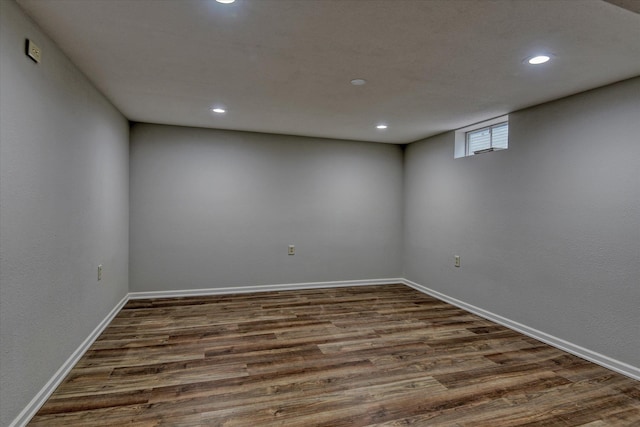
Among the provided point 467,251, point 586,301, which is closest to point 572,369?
point 586,301

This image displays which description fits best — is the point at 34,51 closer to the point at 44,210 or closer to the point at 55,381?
the point at 44,210

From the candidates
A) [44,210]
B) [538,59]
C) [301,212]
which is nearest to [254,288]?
[301,212]

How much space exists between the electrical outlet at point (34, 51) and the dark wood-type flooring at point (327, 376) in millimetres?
1990

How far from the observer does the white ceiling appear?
5.63 ft

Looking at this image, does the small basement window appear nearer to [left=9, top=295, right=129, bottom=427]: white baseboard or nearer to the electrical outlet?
the electrical outlet

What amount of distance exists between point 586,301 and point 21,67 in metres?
4.17

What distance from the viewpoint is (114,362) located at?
255 cm

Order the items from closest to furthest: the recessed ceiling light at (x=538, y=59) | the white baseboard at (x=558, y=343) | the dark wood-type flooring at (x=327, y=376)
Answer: the dark wood-type flooring at (x=327, y=376) < the recessed ceiling light at (x=538, y=59) < the white baseboard at (x=558, y=343)

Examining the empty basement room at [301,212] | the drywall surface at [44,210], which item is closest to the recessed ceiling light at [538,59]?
the empty basement room at [301,212]

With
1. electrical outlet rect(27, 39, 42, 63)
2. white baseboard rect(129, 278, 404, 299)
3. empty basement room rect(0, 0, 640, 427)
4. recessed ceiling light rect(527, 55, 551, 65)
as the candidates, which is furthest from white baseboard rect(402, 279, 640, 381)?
electrical outlet rect(27, 39, 42, 63)

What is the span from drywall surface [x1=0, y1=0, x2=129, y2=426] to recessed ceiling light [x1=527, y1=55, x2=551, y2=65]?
9.72ft

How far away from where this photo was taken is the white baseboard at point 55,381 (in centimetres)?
180

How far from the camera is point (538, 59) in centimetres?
222

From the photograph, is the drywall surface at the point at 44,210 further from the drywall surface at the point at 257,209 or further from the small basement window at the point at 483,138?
the small basement window at the point at 483,138
